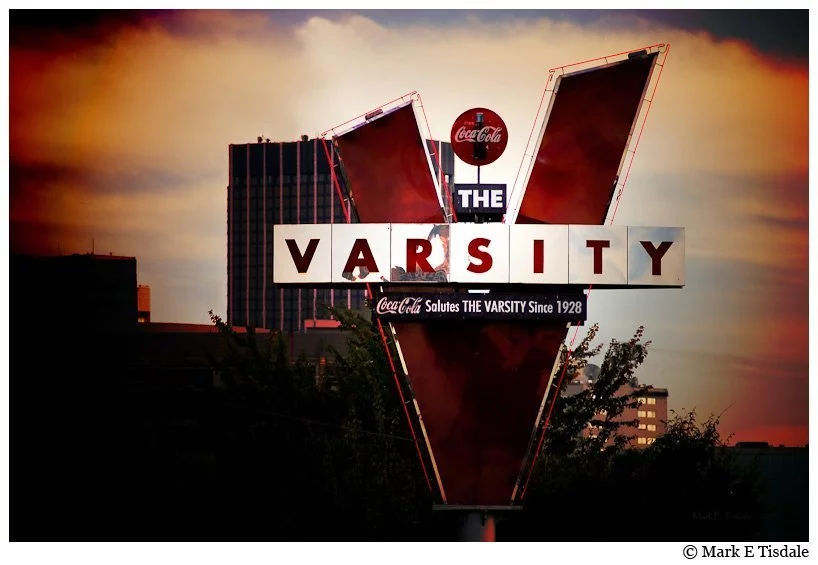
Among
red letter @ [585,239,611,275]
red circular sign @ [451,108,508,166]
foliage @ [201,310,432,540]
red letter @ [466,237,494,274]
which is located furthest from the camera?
foliage @ [201,310,432,540]

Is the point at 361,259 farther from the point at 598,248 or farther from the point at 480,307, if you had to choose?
the point at 598,248

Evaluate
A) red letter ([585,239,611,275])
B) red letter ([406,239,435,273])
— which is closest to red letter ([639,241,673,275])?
red letter ([585,239,611,275])

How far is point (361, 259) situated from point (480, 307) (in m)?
2.78

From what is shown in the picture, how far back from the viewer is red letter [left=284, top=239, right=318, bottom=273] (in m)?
30.9

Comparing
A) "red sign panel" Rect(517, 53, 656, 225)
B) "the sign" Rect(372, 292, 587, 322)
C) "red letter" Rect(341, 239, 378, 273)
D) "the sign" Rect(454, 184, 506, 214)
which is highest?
"red sign panel" Rect(517, 53, 656, 225)

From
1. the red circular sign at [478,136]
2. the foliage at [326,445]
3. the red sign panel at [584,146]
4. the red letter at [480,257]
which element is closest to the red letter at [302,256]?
the red letter at [480,257]

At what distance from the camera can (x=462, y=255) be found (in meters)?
30.7

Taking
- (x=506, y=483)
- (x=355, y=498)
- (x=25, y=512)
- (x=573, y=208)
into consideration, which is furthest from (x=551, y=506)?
(x=25, y=512)

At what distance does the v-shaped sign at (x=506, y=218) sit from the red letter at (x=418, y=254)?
24.5 inches

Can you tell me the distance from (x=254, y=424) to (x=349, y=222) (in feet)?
53.5

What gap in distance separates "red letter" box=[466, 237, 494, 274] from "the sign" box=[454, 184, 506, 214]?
32.1 inches

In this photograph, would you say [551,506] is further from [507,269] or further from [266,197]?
[266,197]

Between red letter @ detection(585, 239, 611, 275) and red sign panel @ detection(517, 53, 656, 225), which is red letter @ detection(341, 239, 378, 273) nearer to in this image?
red sign panel @ detection(517, 53, 656, 225)

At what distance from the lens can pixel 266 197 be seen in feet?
646
